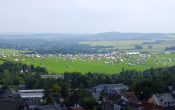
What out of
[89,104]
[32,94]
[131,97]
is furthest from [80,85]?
[89,104]

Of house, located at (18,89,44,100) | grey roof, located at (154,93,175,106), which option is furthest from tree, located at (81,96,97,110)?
house, located at (18,89,44,100)

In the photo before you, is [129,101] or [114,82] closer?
[129,101]

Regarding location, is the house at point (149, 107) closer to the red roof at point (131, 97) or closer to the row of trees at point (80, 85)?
the red roof at point (131, 97)

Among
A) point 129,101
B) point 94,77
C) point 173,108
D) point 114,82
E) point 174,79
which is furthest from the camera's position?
point 94,77

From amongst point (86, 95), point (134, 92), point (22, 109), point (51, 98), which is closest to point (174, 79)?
point (134, 92)

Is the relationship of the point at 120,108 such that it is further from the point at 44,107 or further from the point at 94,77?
the point at 94,77

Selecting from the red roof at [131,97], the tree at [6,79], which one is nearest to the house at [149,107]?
the red roof at [131,97]

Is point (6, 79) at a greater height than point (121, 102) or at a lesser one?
lesser

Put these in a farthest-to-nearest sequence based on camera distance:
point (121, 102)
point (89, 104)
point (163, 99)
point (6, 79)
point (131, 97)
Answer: point (6, 79) < point (163, 99) < point (131, 97) < point (121, 102) < point (89, 104)

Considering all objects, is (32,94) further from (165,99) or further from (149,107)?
(149,107)
